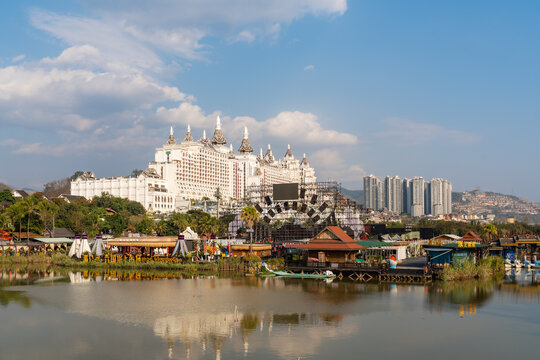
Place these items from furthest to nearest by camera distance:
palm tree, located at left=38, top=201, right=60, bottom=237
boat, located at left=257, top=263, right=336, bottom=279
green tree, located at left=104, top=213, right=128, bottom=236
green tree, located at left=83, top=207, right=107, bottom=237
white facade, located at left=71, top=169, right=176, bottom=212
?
white facade, located at left=71, top=169, right=176, bottom=212 < green tree, located at left=104, top=213, right=128, bottom=236 < green tree, located at left=83, top=207, right=107, bottom=237 < palm tree, located at left=38, top=201, right=60, bottom=237 < boat, located at left=257, top=263, right=336, bottom=279

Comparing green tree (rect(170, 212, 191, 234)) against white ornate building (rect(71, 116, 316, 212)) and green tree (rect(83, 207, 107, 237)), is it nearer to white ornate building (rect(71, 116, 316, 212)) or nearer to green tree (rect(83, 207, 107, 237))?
green tree (rect(83, 207, 107, 237))

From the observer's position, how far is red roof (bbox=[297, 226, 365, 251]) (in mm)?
53594

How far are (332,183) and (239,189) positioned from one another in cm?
9686

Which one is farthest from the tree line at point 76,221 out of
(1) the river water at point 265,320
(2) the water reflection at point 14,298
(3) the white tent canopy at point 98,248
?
(1) the river water at point 265,320

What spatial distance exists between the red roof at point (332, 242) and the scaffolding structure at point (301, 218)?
3173 centimetres

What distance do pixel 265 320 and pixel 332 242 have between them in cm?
2525

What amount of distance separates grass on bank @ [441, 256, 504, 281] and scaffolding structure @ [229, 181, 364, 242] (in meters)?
33.6

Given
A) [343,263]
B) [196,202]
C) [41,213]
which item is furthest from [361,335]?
[196,202]

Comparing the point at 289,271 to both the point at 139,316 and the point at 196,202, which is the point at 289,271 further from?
the point at 196,202

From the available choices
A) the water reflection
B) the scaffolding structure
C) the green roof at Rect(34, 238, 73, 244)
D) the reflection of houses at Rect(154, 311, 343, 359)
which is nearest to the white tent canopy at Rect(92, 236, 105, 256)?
the green roof at Rect(34, 238, 73, 244)

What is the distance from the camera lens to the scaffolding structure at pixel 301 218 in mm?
90250

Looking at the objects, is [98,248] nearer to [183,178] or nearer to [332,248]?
[332,248]

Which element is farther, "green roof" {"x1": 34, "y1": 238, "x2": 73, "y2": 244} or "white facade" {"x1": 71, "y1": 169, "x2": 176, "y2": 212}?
"white facade" {"x1": 71, "y1": 169, "x2": 176, "y2": 212}

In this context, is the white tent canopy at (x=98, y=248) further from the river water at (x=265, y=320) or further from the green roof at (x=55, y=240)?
the river water at (x=265, y=320)
